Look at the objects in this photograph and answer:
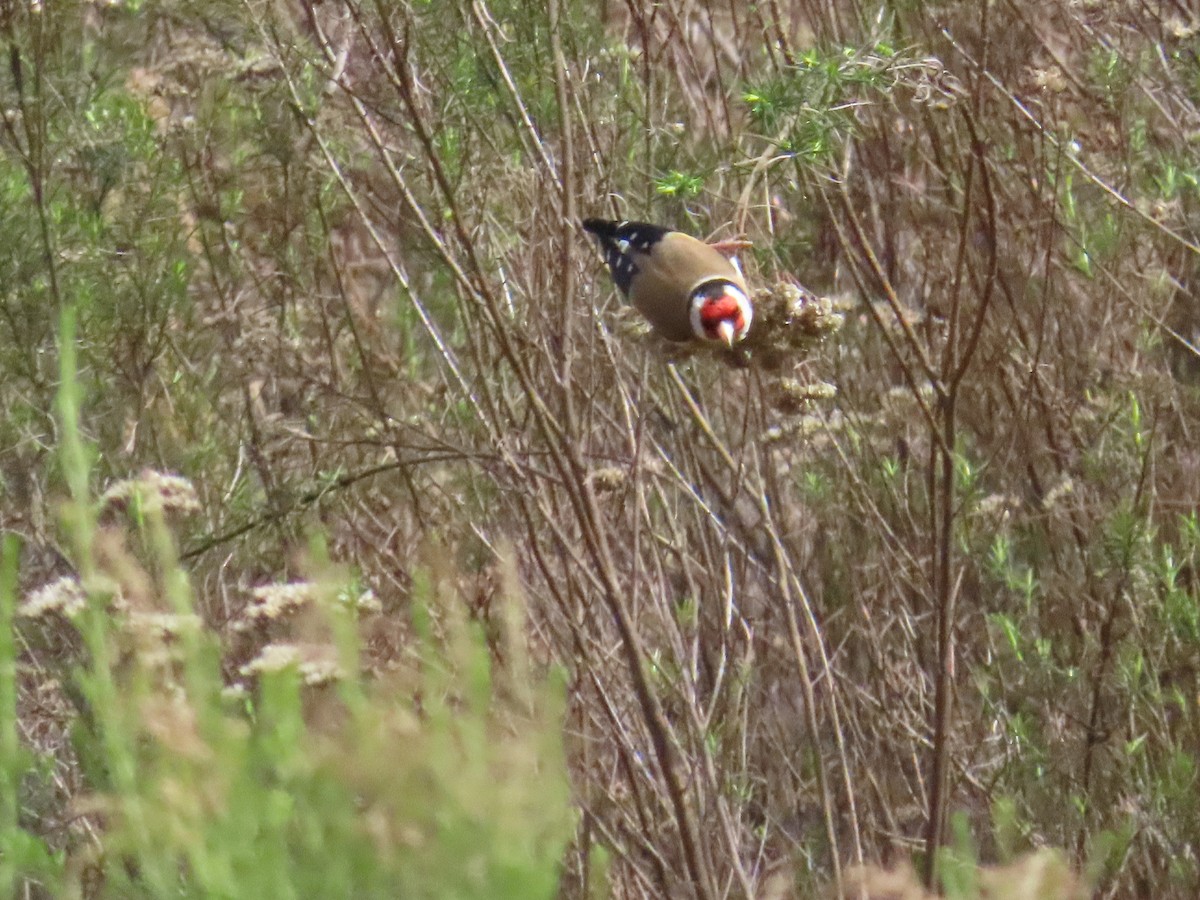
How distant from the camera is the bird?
2.97 metres

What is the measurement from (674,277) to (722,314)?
1.35ft

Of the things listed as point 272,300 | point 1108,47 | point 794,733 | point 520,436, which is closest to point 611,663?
point 520,436

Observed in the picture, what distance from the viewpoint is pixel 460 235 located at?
113 inches

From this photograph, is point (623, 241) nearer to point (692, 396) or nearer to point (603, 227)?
point (603, 227)

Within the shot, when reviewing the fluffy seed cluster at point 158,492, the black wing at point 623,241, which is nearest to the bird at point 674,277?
the black wing at point 623,241

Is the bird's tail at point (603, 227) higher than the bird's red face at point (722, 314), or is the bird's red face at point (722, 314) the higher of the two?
the bird's tail at point (603, 227)

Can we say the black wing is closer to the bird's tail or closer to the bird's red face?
the bird's tail

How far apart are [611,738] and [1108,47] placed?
2.40 metres

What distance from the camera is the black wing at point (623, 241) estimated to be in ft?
11.1

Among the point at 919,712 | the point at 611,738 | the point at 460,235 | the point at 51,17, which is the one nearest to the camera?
→ the point at 460,235

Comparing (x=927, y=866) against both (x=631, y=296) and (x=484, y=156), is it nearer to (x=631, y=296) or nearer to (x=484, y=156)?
(x=631, y=296)

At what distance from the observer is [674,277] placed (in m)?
3.31

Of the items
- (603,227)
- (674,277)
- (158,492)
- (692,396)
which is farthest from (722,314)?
(692,396)

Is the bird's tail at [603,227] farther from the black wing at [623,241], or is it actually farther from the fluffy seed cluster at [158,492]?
the fluffy seed cluster at [158,492]
